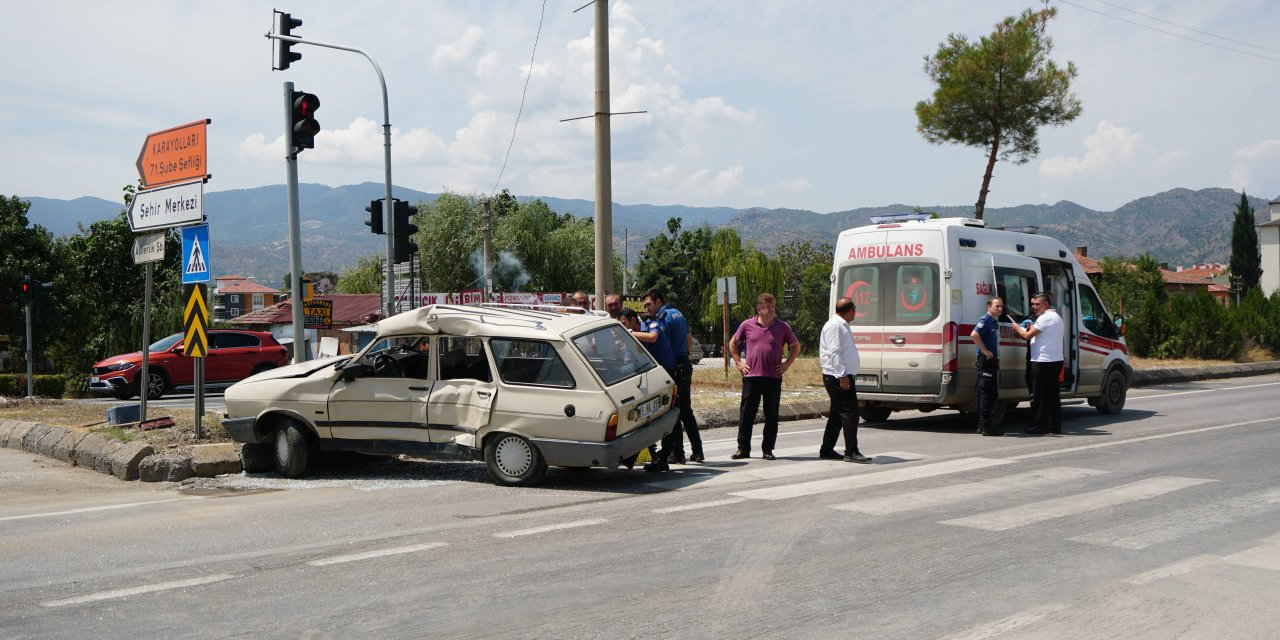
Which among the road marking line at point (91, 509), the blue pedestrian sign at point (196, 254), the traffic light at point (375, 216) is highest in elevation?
the traffic light at point (375, 216)

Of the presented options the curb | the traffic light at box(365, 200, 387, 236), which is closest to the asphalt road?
the curb

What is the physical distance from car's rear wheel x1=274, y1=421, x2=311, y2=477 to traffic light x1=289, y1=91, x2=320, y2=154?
387 centimetres

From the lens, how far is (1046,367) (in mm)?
12672

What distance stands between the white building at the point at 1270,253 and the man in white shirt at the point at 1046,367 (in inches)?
4492

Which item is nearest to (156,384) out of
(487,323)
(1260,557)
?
(487,323)

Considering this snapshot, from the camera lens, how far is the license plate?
28.8 feet

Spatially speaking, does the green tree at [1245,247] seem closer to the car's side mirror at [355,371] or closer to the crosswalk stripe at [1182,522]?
the crosswalk stripe at [1182,522]

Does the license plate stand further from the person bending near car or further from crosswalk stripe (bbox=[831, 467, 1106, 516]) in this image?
the person bending near car

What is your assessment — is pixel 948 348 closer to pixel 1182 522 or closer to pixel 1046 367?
pixel 1046 367

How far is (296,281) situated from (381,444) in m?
3.42

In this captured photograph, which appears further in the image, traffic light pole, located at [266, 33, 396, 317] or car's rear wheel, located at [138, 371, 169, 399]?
car's rear wheel, located at [138, 371, 169, 399]

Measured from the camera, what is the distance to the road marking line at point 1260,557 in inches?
231

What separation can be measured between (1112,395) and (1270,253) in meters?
115

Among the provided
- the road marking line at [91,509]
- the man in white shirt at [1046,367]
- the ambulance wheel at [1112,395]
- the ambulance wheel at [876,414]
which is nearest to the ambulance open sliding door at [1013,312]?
the man in white shirt at [1046,367]
